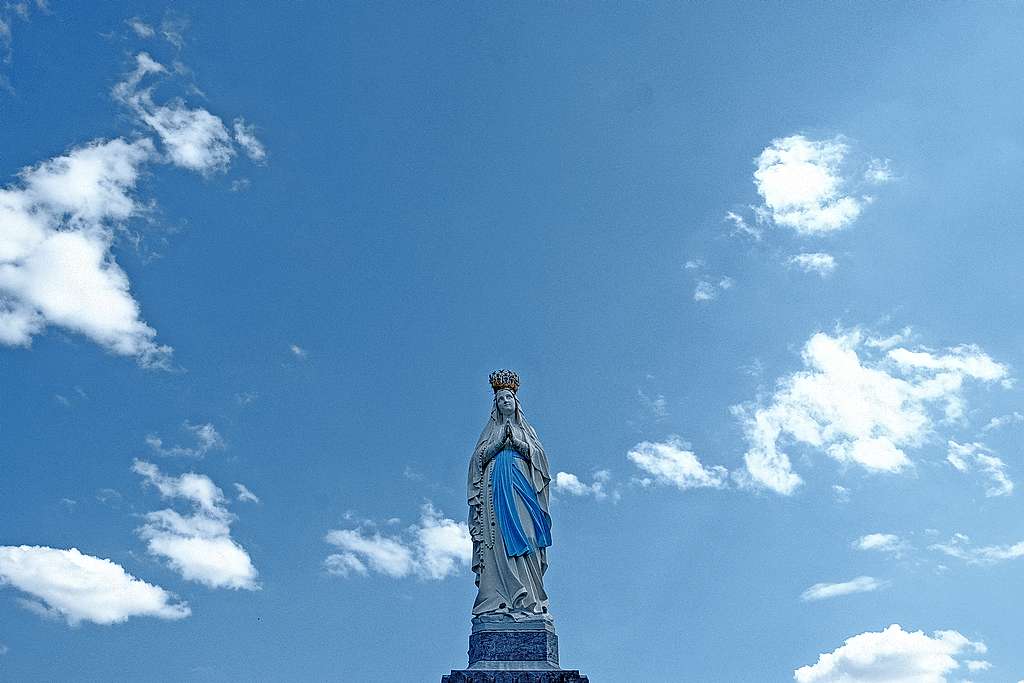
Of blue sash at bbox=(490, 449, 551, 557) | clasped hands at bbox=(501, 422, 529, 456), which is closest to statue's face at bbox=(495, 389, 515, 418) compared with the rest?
clasped hands at bbox=(501, 422, 529, 456)

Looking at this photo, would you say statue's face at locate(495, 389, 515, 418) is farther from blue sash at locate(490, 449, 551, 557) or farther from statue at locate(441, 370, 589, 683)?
blue sash at locate(490, 449, 551, 557)

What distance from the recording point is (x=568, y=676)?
15.5 meters

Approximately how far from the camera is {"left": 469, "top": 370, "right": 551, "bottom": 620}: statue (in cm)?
1678

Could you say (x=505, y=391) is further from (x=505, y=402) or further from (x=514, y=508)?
(x=514, y=508)

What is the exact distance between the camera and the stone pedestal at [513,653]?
1548 centimetres

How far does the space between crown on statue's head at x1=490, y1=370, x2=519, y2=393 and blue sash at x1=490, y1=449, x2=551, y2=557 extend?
146cm

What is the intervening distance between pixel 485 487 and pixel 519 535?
1.33 meters

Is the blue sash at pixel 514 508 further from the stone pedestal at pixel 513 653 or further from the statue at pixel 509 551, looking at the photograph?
the stone pedestal at pixel 513 653

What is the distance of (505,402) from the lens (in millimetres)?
18594

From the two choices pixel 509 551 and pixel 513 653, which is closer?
pixel 513 653

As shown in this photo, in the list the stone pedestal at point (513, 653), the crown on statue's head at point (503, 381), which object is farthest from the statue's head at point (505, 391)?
the stone pedestal at point (513, 653)

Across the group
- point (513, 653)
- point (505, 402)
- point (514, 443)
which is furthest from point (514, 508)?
point (513, 653)

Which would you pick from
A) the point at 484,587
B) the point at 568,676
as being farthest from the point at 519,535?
the point at 568,676

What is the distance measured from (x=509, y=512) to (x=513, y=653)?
2657mm
